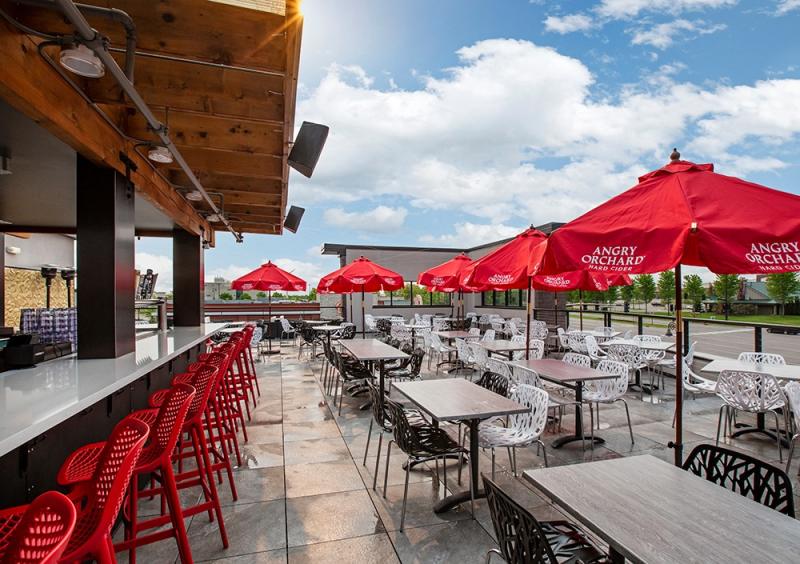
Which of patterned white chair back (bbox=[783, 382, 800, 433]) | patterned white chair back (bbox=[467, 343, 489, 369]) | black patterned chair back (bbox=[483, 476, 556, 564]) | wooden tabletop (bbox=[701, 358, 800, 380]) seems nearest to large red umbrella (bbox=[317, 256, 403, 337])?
patterned white chair back (bbox=[467, 343, 489, 369])

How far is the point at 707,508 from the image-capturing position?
1700mm

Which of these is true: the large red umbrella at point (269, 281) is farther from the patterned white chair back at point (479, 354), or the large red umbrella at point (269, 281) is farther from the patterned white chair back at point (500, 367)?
the patterned white chair back at point (500, 367)

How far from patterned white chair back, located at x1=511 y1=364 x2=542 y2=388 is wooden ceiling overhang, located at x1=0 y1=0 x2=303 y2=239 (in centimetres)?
344

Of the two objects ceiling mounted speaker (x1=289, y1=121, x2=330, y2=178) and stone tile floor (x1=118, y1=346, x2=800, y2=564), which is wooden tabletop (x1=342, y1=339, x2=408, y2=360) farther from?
ceiling mounted speaker (x1=289, y1=121, x2=330, y2=178)

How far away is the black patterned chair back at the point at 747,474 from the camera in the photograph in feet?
5.98

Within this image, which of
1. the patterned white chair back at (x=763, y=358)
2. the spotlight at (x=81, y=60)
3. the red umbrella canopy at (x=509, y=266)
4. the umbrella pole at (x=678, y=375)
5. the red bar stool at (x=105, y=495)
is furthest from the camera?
the patterned white chair back at (x=763, y=358)

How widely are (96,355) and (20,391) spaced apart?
1.28 metres

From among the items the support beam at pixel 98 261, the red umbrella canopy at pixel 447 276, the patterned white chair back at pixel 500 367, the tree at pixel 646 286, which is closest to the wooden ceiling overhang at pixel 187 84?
the support beam at pixel 98 261

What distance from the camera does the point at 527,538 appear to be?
1.55m

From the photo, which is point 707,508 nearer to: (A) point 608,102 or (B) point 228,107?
(B) point 228,107

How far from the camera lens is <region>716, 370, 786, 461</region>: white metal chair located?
4250 mm

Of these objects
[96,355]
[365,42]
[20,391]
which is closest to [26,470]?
[20,391]

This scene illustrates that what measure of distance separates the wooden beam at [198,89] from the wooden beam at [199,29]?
14.0 inches

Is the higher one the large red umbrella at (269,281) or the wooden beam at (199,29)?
the wooden beam at (199,29)
